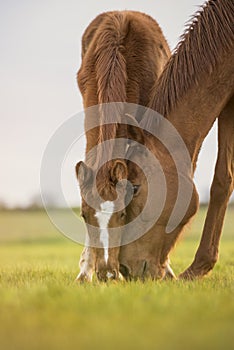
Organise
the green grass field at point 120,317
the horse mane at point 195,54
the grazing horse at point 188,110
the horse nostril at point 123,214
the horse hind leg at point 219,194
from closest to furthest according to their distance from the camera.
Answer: the green grass field at point 120,317 < the horse nostril at point 123,214 < the grazing horse at point 188,110 < the horse mane at point 195,54 < the horse hind leg at point 219,194

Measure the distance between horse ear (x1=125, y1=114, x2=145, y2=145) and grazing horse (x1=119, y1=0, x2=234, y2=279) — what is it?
10 millimetres

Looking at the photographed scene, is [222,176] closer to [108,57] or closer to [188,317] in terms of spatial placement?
[108,57]

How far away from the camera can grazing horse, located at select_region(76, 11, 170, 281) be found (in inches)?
208

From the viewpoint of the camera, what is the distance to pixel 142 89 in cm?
661

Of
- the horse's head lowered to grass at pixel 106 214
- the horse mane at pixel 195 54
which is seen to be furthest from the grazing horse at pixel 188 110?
the horse's head lowered to grass at pixel 106 214

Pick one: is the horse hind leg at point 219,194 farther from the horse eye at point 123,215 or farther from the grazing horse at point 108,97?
the horse eye at point 123,215

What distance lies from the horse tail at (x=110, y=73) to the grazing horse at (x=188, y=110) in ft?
0.94

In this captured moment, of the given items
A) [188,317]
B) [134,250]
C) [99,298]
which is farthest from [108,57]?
[188,317]

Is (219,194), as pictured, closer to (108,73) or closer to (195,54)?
(195,54)

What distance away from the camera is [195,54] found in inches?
237

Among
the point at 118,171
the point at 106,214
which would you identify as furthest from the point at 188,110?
the point at 106,214

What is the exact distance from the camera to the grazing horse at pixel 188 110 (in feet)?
18.4

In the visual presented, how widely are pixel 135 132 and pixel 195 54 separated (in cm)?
101

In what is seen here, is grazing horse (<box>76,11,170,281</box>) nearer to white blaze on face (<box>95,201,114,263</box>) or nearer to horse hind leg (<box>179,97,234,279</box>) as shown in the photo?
white blaze on face (<box>95,201,114,263</box>)
